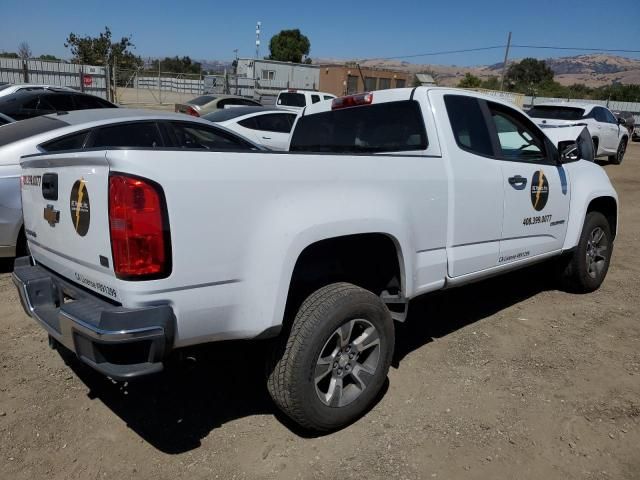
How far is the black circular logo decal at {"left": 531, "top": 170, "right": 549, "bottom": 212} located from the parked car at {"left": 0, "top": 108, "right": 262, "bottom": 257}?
2.58 m

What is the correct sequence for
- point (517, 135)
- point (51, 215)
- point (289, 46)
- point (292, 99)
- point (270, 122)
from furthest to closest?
1. point (289, 46)
2. point (292, 99)
3. point (270, 122)
4. point (517, 135)
5. point (51, 215)

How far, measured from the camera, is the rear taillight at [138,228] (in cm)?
217

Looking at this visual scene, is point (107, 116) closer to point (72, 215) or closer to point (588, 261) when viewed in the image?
point (72, 215)

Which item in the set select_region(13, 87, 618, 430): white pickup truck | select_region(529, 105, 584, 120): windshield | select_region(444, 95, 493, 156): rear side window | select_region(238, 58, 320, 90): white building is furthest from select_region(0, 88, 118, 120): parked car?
select_region(238, 58, 320, 90): white building

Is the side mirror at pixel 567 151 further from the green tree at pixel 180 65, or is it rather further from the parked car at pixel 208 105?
the green tree at pixel 180 65

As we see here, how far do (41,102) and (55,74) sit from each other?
1508 cm

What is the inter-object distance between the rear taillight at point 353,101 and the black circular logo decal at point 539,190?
1.41 meters

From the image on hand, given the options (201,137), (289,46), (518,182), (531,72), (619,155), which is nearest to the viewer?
(518,182)

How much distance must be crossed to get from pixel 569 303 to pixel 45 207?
4.50m

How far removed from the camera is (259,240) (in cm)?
245

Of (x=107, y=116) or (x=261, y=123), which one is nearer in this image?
(x=107, y=116)

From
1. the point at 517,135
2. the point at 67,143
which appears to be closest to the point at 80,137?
the point at 67,143

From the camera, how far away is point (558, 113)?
1453 centimetres

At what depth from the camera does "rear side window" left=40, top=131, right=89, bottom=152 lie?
5.07 meters
